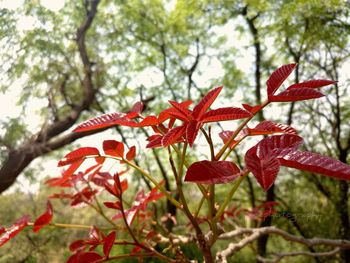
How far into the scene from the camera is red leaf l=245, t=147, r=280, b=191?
1.14 feet

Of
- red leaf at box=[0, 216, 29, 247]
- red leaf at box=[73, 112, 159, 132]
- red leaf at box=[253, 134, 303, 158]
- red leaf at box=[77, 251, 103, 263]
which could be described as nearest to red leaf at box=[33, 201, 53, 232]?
red leaf at box=[0, 216, 29, 247]

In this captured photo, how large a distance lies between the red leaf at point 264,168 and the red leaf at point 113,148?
1.05ft

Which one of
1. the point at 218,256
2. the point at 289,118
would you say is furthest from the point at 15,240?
the point at 289,118

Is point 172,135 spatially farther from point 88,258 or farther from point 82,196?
point 82,196

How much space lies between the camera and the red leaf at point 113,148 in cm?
64

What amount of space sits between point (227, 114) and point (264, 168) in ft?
0.37

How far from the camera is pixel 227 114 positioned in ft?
1.49

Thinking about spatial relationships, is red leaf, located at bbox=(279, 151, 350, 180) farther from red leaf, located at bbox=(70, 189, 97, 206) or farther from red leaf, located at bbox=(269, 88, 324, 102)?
red leaf, located at bbox=(70, 189, 97, 206)

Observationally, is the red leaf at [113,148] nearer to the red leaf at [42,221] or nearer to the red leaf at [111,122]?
the red leaf at [111,122]

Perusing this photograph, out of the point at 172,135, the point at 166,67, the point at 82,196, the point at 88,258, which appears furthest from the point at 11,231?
the point at 166,67

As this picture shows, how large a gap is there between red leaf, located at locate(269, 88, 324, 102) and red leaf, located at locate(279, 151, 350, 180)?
11 centimetres

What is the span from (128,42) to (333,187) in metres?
4.00

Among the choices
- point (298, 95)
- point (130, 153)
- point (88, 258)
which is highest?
point (298, 95)

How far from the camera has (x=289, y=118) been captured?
445cm
